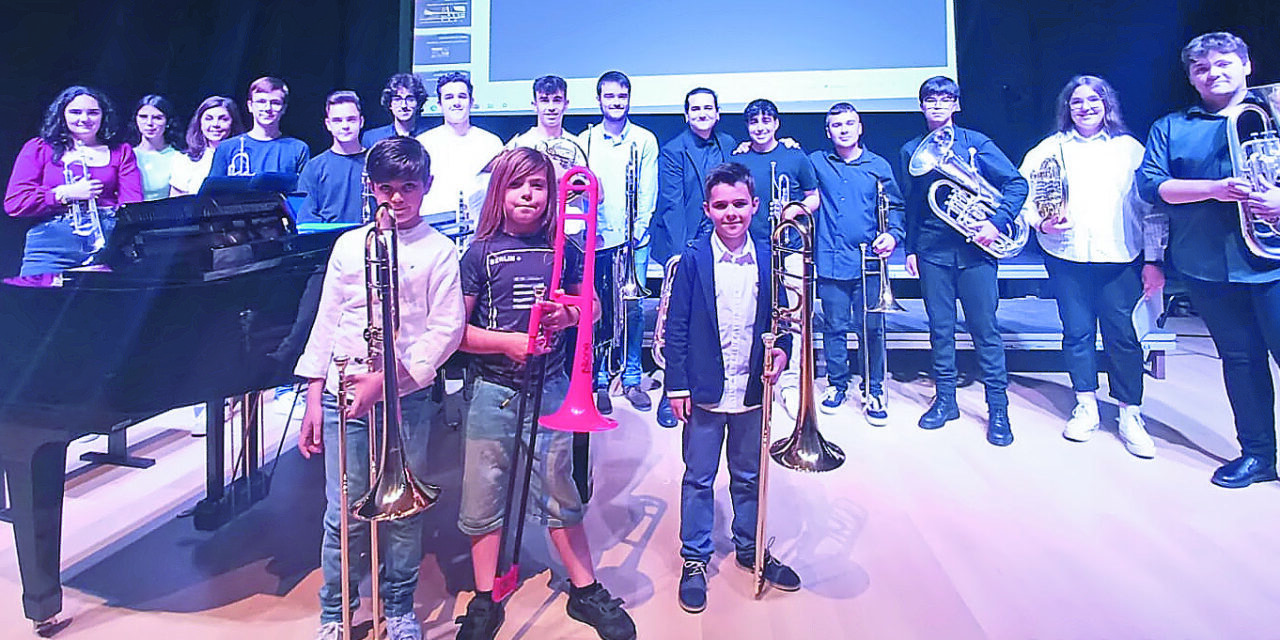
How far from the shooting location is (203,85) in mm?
4941

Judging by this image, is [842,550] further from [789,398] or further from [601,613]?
[789,398]

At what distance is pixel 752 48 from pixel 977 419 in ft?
8.47

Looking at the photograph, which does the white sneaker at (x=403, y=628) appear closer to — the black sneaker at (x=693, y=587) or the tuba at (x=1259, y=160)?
the black sneaker at (x=693, y=587)

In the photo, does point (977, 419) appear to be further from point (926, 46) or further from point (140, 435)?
point (140, 435)

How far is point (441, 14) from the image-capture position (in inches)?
205

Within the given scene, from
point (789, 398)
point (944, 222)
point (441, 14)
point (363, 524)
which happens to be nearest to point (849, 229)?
point (944, 222)

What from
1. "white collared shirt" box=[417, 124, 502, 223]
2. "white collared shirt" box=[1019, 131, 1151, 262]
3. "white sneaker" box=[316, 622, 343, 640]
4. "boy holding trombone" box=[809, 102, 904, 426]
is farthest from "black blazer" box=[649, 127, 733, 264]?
"white sneaker" box=[316, 622, 343, 640]

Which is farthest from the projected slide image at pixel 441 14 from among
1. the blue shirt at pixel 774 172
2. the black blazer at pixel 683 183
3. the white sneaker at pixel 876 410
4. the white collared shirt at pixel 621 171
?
the white sneaker at pixel 876 410

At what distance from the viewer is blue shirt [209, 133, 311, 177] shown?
3717 millimetres

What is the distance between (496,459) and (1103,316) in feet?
9.41

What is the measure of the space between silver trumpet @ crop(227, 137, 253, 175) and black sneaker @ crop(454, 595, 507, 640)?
8.73ft

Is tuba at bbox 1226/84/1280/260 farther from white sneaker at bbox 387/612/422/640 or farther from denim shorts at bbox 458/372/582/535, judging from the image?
white sneaker at bbox 387/612/422/640

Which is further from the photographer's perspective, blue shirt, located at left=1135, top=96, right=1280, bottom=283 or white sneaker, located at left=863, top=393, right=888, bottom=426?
white sneaker, located at left=863, top=393, right=888, bottom=426

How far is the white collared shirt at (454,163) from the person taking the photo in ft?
11.5
